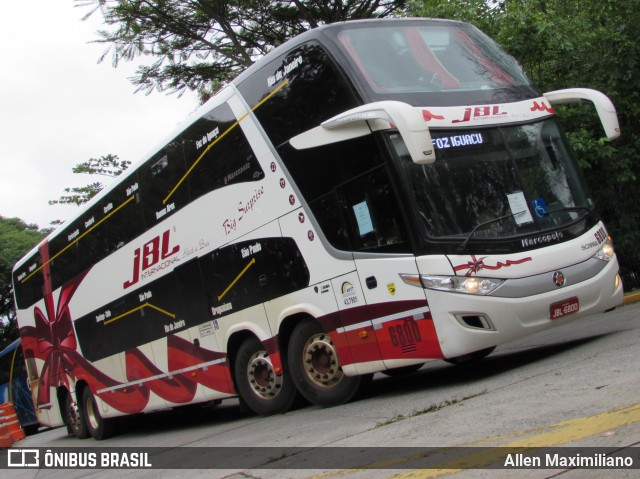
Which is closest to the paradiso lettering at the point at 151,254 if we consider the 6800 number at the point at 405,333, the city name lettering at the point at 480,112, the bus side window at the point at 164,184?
the bus side window at the point at 164,184

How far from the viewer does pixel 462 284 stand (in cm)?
729

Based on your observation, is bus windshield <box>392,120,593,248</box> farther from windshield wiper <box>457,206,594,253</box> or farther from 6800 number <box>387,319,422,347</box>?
6800 number <box>387,319,422,347</box>

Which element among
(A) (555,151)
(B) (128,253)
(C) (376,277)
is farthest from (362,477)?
(B) (128,253)

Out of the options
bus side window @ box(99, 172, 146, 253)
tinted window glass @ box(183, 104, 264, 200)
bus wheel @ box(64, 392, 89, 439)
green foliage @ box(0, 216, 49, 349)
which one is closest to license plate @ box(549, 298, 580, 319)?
tinted window glass @ box(183, 104, 264, 200)

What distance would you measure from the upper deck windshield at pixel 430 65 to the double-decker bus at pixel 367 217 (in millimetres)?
23

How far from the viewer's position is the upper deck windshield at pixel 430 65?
25.8ft

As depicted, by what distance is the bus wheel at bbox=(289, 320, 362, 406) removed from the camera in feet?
27.8

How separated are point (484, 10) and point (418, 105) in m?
9.12

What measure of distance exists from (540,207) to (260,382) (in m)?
4.06

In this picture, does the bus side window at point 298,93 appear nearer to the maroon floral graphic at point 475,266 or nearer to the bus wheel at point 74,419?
the maroon floral graphic at point 475,266

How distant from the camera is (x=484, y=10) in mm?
15844

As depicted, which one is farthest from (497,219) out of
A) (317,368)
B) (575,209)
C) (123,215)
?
(123,215)

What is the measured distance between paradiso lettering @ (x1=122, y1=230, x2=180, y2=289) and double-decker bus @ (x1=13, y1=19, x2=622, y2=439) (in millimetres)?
51

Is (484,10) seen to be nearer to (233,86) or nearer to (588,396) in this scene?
(233,86)
